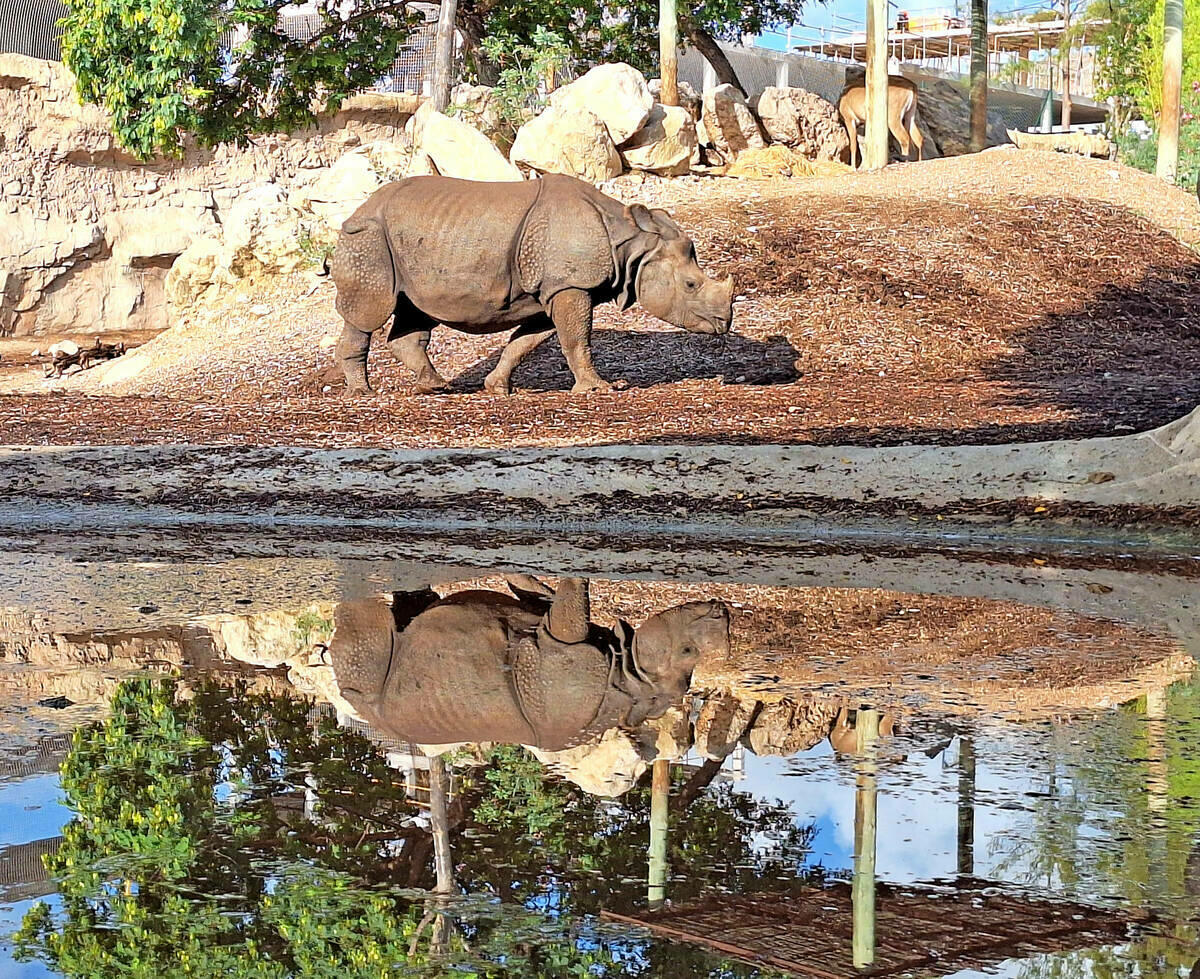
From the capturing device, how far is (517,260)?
11430 millimetres

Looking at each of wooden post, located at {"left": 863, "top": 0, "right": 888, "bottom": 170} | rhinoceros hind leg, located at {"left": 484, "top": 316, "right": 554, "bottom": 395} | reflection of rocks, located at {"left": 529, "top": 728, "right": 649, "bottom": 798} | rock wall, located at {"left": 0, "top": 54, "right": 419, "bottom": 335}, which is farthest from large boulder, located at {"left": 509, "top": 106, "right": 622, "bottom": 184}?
reflection of rocks, located at {"left": 529, "top": 728, "right": 649, "bottom": 798}

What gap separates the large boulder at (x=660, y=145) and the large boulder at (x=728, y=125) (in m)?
1.37

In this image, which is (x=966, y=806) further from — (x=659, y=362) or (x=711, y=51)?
(x=711, y=51)

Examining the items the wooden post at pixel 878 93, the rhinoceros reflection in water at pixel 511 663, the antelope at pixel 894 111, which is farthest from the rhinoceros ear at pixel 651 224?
the antelope at pixel 894 111

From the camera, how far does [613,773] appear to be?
13.2 ft

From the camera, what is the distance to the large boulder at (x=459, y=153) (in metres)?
17.1

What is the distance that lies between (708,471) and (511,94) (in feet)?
38.6

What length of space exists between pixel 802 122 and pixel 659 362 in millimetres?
9790

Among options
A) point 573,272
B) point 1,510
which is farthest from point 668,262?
point 1,510

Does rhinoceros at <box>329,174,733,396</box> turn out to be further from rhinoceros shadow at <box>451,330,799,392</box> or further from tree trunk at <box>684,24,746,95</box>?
tree trunk at <box>684,24,746,95</box>

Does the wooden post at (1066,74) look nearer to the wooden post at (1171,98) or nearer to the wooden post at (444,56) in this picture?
the wooden post at (1171,98)

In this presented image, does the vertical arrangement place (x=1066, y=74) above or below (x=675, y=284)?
above

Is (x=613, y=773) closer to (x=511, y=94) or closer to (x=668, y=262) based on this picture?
(x=668, y=262)

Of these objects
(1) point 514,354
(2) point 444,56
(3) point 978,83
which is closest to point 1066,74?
(3) point 978,83
